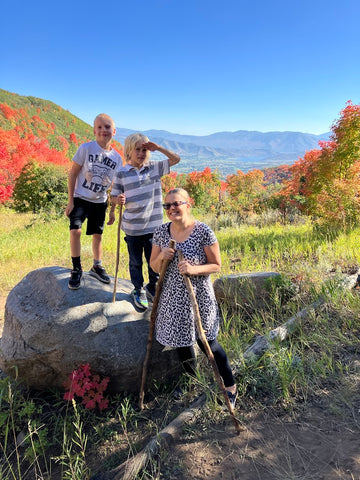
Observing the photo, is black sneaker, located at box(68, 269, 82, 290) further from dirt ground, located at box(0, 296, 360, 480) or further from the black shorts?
dirt ground, located at box(0, 296, 360, 480)

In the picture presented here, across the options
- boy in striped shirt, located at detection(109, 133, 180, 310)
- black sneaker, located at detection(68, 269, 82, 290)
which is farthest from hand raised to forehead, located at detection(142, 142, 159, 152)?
black sneaker, located at detection(68, 269, 82, 290)

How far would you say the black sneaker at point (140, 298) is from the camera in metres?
2.99

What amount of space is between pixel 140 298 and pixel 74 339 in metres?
0.71

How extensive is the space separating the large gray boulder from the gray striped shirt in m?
0.77

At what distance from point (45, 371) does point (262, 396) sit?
1.89 metres

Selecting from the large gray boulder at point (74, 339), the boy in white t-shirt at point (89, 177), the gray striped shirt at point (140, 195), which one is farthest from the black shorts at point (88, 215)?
the large gray boulder at point (74, 339)

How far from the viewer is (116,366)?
2650 mm

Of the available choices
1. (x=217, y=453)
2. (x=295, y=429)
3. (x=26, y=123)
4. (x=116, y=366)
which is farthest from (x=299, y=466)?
(x=26, y=123)

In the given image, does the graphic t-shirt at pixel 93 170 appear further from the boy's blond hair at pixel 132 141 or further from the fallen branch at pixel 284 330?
the fallen branch at pixel 284 330

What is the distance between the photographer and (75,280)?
9.55 feet

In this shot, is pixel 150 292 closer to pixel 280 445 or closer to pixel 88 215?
pixel 88 215

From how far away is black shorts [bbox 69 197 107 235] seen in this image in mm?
2946

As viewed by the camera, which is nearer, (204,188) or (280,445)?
(280,445)

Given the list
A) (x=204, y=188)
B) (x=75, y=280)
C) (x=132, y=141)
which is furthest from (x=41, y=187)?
(x=132, y=141)
